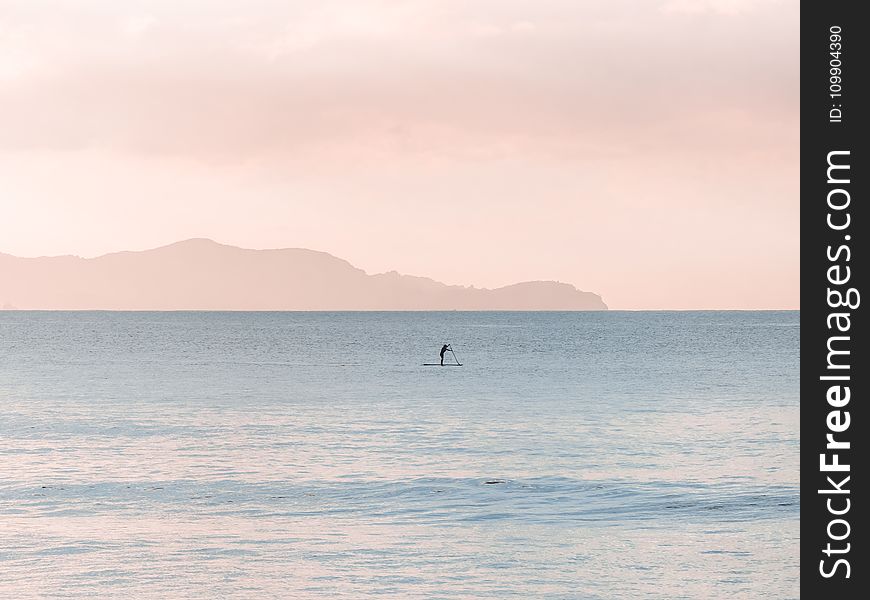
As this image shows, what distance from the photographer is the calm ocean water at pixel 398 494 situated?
53.5 feet

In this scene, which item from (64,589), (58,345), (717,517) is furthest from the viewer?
(58,345)

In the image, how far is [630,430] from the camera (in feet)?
123

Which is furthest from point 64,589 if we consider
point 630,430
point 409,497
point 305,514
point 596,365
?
point 596,365

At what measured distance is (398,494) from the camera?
2333cm

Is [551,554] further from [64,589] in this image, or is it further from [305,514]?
[64,589]

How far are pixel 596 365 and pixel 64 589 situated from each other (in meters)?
69.0

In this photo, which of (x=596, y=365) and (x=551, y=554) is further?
(x=596, y=365)

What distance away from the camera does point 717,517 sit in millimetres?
21047

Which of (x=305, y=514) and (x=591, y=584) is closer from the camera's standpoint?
(x=591, y=584)

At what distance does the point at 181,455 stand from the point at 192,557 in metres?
13.2

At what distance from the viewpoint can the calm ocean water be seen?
16.3m
